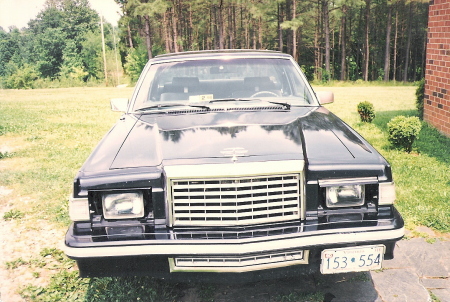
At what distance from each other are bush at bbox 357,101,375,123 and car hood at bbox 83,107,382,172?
7.53 m

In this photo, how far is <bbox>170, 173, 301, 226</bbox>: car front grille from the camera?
2.51 meters

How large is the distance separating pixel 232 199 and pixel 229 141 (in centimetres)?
47

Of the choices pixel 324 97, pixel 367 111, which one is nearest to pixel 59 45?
pixel 367 111

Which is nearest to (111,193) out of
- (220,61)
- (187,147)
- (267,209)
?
(187,147)

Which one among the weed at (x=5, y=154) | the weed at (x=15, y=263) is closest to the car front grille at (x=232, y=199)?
the weed at (x=15, y=263)

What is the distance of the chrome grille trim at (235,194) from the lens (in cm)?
250

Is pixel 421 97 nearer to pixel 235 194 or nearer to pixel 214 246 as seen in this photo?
pixel 235 194

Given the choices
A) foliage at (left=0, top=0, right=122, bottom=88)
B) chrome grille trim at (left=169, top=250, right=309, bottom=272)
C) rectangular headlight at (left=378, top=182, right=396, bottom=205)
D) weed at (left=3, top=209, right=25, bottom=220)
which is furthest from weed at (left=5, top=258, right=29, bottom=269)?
foliage at (left=0, top=0, right=122, bottom=88)

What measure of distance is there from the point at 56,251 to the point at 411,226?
3.48 meters

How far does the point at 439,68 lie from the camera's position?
26.9 feet

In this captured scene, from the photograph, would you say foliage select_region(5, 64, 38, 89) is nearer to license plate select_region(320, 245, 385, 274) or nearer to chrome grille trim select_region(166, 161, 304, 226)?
chrome grille trim select_region(166, 161, 304, 226)

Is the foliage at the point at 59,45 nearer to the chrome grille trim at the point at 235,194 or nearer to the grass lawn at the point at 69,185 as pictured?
the grass lawn at the point at 69,185

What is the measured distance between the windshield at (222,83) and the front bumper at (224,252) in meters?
1.68

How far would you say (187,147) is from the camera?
2.77m
